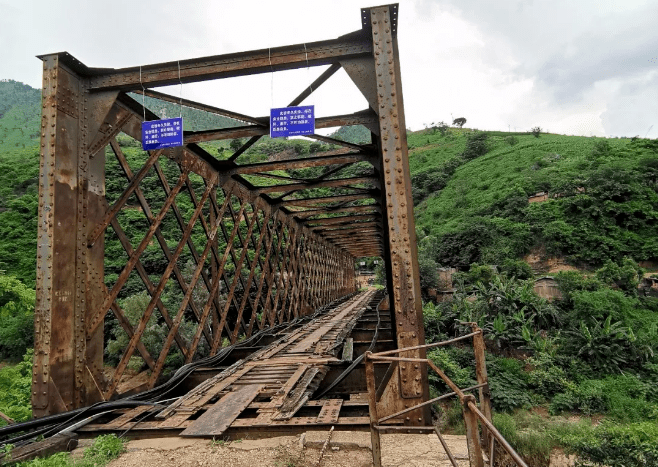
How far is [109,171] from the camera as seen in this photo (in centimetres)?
3669

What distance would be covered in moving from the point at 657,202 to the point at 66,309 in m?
36.7

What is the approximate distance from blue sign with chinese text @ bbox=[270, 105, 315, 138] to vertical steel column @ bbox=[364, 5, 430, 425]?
107cm

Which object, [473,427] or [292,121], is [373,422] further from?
[292,121]

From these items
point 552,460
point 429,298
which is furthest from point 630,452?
point 429,298

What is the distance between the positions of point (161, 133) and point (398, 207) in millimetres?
3642

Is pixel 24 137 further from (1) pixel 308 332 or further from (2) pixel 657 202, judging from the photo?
(2) pixel 657 202

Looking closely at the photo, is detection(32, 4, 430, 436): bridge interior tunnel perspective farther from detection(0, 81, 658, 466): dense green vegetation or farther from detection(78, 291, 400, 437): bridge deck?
detection(0, 81, 658, 466): dense green vegetation

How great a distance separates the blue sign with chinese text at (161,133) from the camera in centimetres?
546

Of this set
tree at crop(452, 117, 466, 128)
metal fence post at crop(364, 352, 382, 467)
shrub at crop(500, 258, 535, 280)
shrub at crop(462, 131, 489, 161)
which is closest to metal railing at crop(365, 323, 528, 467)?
metal fence post at crop(364, 352, 382, 467)

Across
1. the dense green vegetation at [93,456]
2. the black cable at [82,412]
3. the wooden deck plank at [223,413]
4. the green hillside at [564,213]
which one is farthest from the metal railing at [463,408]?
the green hillside at [564,213]

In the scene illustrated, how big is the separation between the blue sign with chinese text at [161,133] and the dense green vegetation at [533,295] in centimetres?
282

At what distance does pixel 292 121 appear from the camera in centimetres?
538

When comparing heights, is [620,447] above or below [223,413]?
below

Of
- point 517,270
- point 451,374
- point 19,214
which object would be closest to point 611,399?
point 451,374
